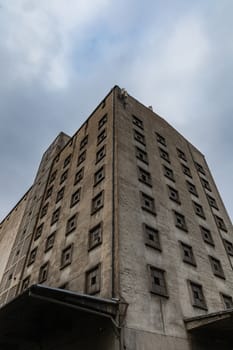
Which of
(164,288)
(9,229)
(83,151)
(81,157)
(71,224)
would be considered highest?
(9,229)

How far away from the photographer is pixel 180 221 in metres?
20.4

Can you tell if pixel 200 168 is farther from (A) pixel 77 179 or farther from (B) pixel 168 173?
(A) pixel 77 179

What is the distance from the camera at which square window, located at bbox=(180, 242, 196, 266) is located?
17509 millimetres

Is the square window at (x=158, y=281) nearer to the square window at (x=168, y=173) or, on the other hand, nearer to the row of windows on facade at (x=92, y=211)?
the row of windows on facade at (x=92, y=211)

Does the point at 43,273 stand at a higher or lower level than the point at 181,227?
lower

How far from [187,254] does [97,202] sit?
6.91 meters

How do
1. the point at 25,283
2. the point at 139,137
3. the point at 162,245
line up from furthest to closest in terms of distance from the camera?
the point at 139,137 < the point at 25,283 < the point at 162,245

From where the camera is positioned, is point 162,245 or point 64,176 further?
point 64,176

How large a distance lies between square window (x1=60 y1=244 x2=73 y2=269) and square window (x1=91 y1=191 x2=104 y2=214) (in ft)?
9.30

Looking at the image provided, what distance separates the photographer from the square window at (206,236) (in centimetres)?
2099

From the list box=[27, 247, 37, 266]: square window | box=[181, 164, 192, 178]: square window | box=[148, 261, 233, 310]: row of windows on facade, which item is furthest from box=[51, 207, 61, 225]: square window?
box=[181, 164, 192, 178]: square window

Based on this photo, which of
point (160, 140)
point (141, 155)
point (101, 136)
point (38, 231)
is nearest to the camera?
point (141, 155)

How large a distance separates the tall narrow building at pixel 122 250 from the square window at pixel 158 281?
0.06 metres

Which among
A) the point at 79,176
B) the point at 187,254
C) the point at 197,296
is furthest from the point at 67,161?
the point at 197,296
